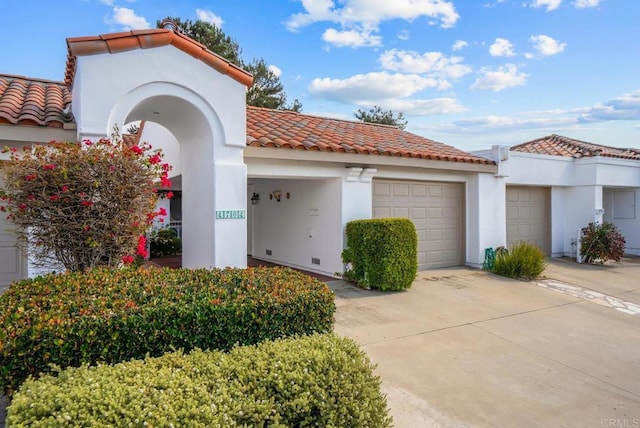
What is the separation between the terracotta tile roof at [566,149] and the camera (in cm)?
1524

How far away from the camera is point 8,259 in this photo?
7648 millimetres

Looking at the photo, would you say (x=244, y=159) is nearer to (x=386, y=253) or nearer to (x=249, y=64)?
(x=386, y=253)

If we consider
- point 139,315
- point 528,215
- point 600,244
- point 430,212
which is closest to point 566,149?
point 528,215

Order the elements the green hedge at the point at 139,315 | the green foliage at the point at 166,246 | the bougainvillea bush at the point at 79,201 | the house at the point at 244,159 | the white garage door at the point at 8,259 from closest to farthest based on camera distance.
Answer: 1. the green hedge at the point at 139,315
2. the bougainvillea bush at the point at 79,201
3. the house at the point at 244,159
4. the white garage door at the point at 8,259
5. the green foliage at the point at 166,246

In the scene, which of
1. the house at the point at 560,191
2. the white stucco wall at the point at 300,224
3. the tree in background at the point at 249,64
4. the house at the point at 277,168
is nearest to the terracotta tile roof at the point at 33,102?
the house at the point at 277,168

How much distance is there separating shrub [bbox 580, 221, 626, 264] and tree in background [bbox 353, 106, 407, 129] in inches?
1148

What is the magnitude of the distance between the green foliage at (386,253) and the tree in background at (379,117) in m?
34.1

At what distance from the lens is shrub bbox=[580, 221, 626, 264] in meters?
13.6

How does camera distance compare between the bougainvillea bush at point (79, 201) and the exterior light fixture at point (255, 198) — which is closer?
the bougainvillea bush at point (79, 201)

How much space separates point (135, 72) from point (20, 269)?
14.5 ft

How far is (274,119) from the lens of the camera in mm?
11711

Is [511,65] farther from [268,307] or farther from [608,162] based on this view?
[268,307]

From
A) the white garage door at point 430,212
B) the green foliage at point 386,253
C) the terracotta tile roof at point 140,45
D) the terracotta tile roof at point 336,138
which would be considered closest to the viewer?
the terracotta tile roof at point 140,45

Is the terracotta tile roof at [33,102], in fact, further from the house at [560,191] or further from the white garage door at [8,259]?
the house at [560,191]
